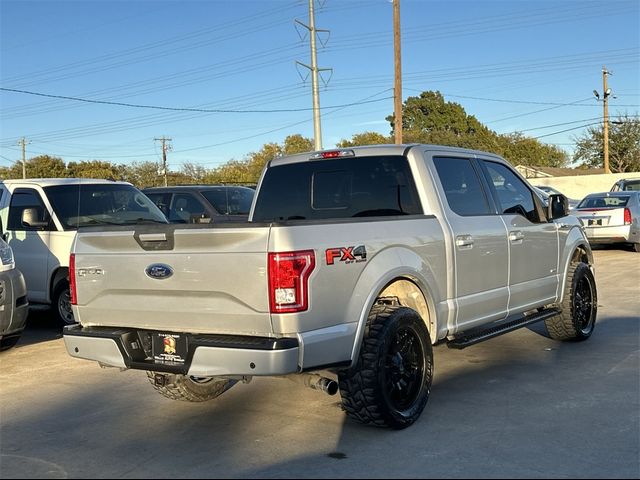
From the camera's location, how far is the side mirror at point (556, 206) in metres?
7.19

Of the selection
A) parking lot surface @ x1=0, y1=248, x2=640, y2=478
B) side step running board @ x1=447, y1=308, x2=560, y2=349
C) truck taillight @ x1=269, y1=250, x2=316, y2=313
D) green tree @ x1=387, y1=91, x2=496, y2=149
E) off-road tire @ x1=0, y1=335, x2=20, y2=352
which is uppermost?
green tree @ x1=387, y1=91, x2=496, y2=149

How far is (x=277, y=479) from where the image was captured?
4.16m

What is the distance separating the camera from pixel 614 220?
56.2 ft

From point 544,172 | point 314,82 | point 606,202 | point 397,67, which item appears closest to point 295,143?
point 544,172

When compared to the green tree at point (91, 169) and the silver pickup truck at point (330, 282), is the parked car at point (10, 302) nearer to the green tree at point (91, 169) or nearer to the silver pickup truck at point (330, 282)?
the silver pickup truck at point (330, 282)

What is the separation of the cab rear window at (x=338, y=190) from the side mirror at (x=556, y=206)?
210 cm

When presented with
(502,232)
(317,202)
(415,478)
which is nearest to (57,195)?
(317,202)

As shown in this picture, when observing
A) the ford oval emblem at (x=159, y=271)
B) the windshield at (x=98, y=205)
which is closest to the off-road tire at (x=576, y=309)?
the ford oval emblem at (x=159, y=271)

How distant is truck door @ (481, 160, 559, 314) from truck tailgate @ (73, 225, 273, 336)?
302 cm

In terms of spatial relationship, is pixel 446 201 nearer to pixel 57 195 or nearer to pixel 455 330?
pixel 455 330

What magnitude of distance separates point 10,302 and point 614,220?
14.2m

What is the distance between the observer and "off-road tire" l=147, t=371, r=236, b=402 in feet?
18.1

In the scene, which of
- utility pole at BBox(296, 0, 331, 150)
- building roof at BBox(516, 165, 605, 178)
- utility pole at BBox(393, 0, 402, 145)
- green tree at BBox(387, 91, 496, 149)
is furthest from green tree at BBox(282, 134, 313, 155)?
utility pole at BBox(393, 0, 402, 145)

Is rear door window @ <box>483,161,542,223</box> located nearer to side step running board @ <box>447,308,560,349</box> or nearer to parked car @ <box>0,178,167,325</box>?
side step running board @ <box>447,308,560,349</box>
